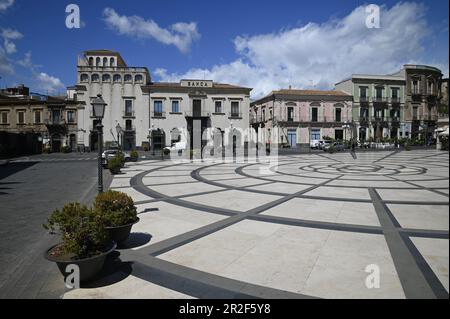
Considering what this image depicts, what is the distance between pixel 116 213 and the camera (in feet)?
18.4

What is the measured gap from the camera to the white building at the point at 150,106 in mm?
42812

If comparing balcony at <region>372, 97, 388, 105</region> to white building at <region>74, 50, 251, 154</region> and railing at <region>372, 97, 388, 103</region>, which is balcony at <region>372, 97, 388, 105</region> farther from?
white building at <region>74, 50, 251, 154</region>

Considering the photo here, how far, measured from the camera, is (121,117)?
4316cm

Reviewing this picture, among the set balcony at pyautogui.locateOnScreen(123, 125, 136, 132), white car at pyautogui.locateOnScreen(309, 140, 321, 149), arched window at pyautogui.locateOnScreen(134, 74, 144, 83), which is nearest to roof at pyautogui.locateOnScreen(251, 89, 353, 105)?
white car at pyautogui.locateOnScreen(309, 140, 321, 149)

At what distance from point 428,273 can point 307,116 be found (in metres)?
45.3

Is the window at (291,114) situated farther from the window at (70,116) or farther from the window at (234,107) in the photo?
the window at (70,116)

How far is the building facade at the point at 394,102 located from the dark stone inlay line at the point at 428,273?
46107 mm

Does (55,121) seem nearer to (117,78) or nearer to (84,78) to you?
(84,78)

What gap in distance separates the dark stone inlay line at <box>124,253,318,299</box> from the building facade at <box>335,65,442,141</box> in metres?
48.5

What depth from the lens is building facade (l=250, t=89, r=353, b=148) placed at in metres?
47.4

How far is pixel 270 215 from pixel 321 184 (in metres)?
5.45

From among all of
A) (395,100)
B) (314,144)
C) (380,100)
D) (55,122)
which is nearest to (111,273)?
(314,144)
